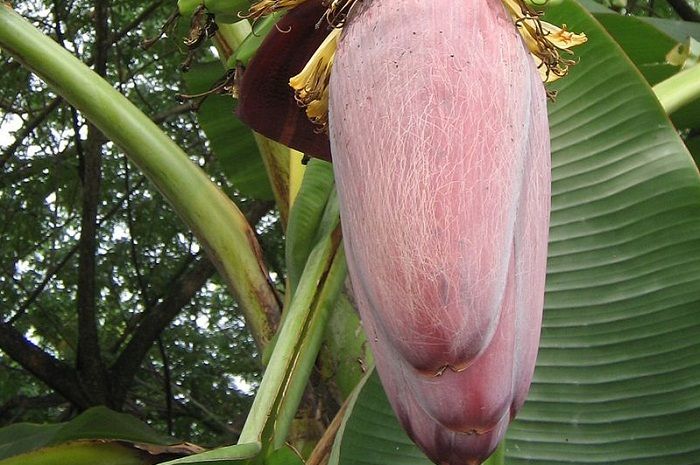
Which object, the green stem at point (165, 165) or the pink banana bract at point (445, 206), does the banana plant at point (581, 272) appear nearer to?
the green stem at point (165, 165)

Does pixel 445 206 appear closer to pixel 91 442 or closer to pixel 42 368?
pixel 91 442

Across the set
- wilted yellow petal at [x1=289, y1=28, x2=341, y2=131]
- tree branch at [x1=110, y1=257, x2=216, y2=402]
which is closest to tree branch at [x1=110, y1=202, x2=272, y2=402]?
tree branch at [x1=110, y1=257, x2=216, y2=402]

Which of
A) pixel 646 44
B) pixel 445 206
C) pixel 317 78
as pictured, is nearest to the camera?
pixel 445 206

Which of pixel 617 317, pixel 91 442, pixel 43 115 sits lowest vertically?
pixel 617 317

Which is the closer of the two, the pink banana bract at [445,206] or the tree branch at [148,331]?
the pink banana bract at [445,206]

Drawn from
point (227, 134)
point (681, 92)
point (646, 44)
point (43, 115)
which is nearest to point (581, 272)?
point (681, 92)

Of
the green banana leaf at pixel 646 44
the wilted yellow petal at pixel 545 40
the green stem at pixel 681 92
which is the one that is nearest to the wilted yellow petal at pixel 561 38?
the wilted yellow petal at pixel 545 40
